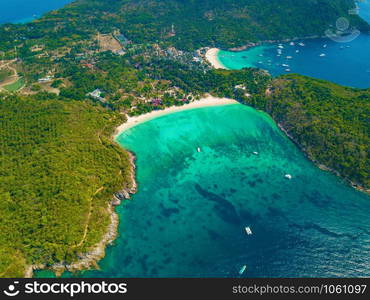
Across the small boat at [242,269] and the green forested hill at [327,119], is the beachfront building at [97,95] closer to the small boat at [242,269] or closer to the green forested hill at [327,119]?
the green forested hill at [327,119]

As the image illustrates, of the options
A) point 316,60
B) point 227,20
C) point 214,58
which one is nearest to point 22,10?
point 227,20

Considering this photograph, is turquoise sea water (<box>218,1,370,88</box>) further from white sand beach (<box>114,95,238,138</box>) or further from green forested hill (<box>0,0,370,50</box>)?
white sand beach (<box>114,95,238,138</box>)

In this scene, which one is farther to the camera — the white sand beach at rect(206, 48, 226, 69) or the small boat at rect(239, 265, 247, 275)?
the white sand beach at rect(206, 48, 226, 69)

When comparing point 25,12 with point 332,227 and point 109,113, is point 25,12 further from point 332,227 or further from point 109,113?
point 332,227

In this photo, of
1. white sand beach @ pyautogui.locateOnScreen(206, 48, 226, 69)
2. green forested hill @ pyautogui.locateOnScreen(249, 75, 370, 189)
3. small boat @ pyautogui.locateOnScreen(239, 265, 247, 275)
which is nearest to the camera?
small boat @ pyautogui.locateOnScreen(239, 265, 247, 275)

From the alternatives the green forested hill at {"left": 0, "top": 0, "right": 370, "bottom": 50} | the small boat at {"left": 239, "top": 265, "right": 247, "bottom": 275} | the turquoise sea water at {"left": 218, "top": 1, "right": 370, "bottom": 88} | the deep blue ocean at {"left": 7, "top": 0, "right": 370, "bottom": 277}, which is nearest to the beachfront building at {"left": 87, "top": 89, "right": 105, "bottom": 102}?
the deep blue ocean at {"left": 7, "top": 0, "right": 370, "bottom": 277}

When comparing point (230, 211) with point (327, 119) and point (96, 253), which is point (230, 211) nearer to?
point (96, 253)

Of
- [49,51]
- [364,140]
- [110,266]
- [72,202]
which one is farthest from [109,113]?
[364,140]
